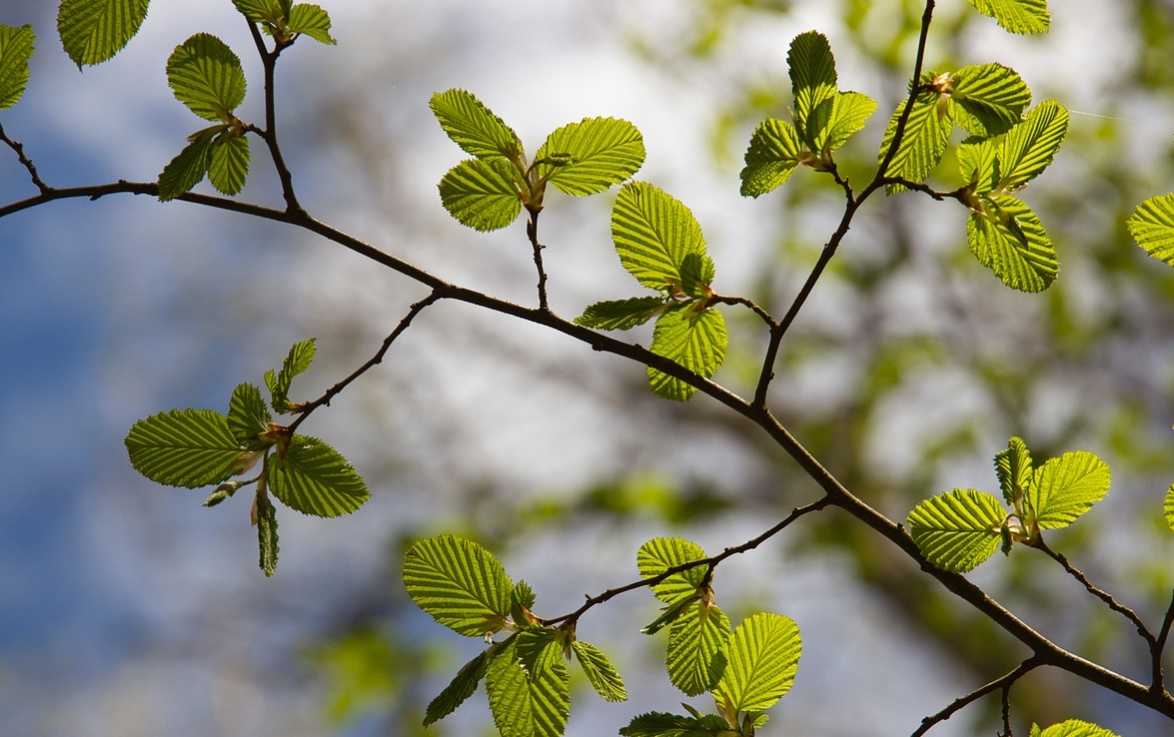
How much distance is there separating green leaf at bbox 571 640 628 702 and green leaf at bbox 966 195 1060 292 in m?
0.32

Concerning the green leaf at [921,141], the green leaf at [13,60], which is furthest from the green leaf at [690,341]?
the green leaf at [13,60]

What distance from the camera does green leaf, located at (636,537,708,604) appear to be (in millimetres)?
567

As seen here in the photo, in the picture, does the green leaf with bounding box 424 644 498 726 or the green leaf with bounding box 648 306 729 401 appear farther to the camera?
the green leaf with bounding box 648 306 729 401

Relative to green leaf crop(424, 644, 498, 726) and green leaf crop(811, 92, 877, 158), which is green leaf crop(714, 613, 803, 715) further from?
green leaf crop(811, 92, 877, 158)

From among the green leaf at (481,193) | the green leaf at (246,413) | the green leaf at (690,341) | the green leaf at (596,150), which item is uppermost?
the green leaf at (596,150)

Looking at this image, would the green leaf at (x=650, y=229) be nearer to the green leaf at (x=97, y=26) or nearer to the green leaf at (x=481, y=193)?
the green leaf at (x=481, y=193)

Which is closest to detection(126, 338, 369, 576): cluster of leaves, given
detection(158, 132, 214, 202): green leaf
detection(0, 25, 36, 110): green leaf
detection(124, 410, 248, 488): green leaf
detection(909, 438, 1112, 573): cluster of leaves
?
detection(124, 410, 248, 488): green leaf

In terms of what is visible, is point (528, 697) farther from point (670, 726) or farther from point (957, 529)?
point (957, 529)

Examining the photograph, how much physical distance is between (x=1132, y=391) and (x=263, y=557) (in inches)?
145

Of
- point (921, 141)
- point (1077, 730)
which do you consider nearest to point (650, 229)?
point (921, 141)

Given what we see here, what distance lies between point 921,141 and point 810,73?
85 mm

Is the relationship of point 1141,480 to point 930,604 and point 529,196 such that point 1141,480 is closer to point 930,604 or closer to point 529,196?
point 930,604

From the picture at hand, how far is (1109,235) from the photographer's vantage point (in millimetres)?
3311

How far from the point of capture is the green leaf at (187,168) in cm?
49
